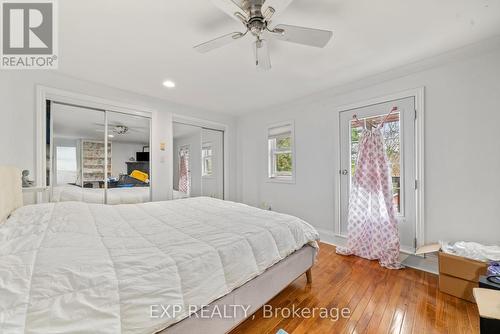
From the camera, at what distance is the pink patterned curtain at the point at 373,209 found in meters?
2.39

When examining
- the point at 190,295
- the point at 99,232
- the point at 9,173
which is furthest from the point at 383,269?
the point at 9,173

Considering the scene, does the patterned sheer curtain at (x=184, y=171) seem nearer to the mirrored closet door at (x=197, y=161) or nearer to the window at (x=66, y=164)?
the mirrored closet door at (x=197, y=161)

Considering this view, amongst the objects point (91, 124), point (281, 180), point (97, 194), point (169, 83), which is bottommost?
point (97, 194)

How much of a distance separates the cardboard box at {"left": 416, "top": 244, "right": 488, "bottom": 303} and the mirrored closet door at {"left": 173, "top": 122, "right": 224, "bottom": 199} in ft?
11.5

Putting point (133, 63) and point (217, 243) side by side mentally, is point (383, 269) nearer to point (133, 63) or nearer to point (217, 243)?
point (217, 243)

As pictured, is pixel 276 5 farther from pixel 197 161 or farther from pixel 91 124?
pixel 197 161

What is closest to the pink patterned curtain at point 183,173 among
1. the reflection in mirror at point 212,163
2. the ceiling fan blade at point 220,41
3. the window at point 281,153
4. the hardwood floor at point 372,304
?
the reflection in mirror at point 212,163

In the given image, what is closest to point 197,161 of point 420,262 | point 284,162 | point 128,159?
point 128,159

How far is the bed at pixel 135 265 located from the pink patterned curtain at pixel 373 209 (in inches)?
42.3

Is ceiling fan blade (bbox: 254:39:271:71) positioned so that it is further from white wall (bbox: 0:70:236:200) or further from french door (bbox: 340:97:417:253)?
white wall (bbox: 0:70:236:200)

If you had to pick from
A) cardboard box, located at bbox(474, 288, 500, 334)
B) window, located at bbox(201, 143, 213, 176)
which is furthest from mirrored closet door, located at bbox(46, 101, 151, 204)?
cardboard box, located at bbox(474, 288, 500, 334)

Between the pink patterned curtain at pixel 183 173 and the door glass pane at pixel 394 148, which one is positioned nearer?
the door glass pane at pixel 394 148

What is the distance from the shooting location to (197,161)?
13.2 feet

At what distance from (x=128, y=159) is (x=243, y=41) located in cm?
249
